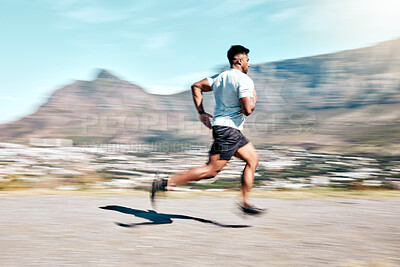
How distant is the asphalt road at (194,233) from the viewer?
7.55 ft

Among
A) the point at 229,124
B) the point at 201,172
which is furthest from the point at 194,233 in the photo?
the point at 229,124

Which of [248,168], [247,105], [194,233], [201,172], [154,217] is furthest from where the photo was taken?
[154,217]

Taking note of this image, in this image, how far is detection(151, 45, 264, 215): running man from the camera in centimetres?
346

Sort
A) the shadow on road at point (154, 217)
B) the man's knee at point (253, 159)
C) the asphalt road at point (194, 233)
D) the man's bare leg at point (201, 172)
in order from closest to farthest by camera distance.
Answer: the asphalt road at point (194, 233) → the shadow on road at point (154, 217) → the man's bare leg at point (201, 172) → the man's knee at point (253, 159)

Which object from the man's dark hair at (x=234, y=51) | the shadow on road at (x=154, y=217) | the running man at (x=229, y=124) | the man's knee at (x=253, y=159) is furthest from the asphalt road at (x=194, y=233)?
the man's dark hair at (x=234, y=51)

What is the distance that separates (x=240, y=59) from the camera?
362 cm

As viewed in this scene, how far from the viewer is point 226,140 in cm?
347

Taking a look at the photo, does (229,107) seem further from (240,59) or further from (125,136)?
(125,136)

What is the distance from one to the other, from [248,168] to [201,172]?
41 centimetres

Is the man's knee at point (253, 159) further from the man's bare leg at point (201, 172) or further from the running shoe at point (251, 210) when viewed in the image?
the running shoe at point (251, 210)

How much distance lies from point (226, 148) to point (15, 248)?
67.2 inches

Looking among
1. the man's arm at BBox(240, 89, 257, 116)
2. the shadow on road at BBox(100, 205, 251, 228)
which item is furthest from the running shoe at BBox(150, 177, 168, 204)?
the man's arm at BBox(240, 89, 257, 116)

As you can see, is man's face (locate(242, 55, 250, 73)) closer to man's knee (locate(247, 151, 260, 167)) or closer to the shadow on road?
man's knee (locate(247, 151, 260, 167))

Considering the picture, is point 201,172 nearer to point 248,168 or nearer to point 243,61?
point 248,168
